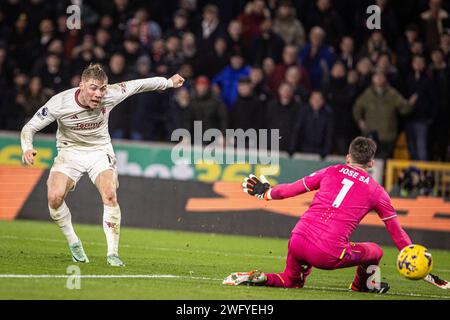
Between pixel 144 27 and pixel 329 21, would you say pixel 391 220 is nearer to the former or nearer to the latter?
pixel 329 21

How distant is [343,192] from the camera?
988 cm

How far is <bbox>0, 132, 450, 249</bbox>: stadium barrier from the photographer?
58.4ft

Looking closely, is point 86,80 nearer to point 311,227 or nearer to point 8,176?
point 311,227

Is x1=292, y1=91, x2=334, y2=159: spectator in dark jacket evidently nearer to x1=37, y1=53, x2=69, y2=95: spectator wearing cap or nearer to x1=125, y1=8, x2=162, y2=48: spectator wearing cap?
x1=125, y1=8, x2=162, y2=48: spectator wearing cap

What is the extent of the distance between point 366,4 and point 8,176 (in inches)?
338

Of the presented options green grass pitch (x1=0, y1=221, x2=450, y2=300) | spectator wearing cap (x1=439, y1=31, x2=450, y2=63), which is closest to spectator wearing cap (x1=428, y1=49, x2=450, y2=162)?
spectator wearing cap (x1=439, y1=31, x2=450, y2=63)

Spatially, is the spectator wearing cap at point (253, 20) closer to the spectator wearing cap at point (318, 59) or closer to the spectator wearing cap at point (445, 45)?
the spectator wearing cap at point (318, 59)

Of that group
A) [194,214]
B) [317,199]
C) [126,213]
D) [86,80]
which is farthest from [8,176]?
[317,199]

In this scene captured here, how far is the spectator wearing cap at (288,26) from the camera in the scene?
21.4m

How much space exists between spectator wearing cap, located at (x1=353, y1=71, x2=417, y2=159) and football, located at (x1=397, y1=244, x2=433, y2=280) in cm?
978

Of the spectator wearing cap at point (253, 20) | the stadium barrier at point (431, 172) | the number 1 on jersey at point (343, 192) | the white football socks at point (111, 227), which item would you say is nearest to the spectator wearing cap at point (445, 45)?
the stadium barrier at point (431, 172)

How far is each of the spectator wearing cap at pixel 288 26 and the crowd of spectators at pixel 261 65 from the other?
2 cm

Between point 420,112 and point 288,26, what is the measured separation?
12.1 feet

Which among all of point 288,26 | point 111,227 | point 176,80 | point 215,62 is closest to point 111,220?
point 111,227
